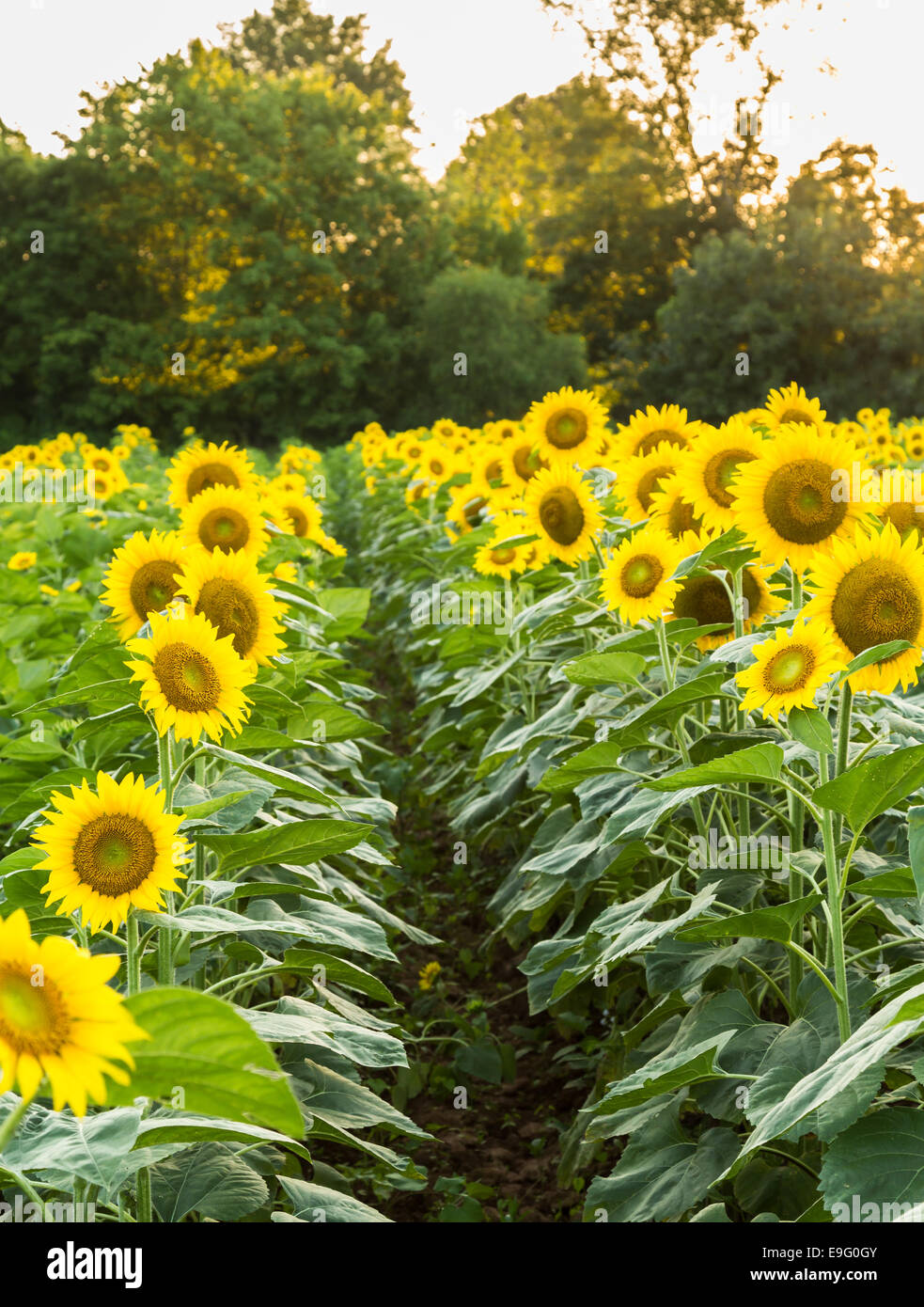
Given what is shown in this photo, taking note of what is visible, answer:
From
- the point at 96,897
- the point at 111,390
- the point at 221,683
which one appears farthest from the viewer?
the point at 111,390

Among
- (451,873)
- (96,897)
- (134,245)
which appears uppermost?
(134,245)

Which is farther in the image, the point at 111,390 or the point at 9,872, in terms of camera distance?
the point at 111,390

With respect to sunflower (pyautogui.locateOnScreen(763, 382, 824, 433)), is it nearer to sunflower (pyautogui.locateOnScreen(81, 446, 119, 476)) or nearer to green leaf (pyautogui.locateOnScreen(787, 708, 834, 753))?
green leaf (pyautogui.locateOnScreen(787, 708, 834, 753))

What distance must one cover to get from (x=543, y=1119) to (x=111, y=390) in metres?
30.7

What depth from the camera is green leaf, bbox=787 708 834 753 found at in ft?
6.65

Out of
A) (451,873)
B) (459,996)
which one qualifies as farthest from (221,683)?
(451,873)

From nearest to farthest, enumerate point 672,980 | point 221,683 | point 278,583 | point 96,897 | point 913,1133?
point 913,1133 → point 96,897 → point 221,683 → point 672,980 → point 278,583

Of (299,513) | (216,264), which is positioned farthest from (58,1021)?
(216,264)

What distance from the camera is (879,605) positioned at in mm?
2012

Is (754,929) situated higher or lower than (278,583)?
lower

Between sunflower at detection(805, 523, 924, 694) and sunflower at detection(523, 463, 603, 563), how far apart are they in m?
1.77

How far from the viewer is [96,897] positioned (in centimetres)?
177

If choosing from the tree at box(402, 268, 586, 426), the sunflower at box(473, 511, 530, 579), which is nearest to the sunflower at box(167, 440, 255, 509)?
the sunflower at box(473, 511, 530, 579)

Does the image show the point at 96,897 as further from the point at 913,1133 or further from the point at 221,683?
the point at 913,1133
